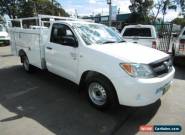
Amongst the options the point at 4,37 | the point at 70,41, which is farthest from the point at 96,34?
the point at 4,37

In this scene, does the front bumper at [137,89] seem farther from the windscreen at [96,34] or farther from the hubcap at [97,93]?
the windscreen at [96,34]

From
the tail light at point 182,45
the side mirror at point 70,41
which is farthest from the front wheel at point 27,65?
the tail light at point 182,45

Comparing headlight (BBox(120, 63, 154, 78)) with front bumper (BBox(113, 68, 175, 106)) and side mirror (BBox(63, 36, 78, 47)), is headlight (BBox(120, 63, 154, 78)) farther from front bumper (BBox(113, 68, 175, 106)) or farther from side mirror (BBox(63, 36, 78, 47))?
side mirror (BBox(63, 36, 78, 47))

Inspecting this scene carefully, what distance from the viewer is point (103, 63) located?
409cm

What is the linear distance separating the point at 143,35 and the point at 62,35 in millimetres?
5426

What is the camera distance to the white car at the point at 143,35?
9.44 meters

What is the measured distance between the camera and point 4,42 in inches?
742

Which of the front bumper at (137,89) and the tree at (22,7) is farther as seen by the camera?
the tree at (22,7)

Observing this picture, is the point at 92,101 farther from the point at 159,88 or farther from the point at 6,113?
the point at 6,113

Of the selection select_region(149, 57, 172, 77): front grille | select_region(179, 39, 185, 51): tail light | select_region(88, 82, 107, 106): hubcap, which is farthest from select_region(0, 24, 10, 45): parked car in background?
select_region(149, 57, 172, 77): front grille

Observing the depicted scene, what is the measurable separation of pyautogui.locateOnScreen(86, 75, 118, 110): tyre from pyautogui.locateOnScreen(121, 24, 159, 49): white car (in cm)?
563

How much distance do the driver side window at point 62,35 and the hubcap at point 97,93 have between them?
1.09 meters

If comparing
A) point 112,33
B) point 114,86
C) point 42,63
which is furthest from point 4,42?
point 114,86

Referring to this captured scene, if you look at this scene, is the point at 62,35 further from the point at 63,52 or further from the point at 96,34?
the point at 96,34
